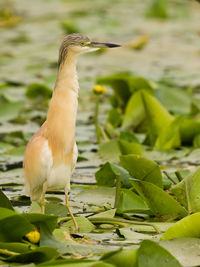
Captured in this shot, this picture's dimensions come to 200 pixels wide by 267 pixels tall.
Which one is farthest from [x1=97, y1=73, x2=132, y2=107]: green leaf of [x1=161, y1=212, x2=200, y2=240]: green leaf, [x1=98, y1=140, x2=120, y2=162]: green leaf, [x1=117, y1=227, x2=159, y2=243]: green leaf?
[x1=161, y1=212, x2=200, y2=240]: green leaf

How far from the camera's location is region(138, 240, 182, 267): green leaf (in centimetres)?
242

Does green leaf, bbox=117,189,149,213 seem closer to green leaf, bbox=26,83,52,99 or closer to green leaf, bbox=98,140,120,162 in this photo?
green leaf, bbox=98,140,120,162

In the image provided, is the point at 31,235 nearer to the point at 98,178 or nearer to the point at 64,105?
→ the point at 64,105

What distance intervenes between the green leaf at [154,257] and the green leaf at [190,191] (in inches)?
26.9

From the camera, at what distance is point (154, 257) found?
2436mm

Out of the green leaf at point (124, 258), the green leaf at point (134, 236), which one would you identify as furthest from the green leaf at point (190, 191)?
the green leaf at point (124, 258)

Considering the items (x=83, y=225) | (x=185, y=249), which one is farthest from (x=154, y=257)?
(x=83, y=225)

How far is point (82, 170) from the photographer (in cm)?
420

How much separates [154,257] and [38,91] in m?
3.63

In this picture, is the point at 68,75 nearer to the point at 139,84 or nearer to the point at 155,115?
the point at 155,115

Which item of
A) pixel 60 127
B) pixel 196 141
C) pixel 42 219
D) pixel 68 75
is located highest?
pixel 68 75

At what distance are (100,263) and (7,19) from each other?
24.6 ft

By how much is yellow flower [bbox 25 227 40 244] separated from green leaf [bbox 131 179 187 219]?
578mm

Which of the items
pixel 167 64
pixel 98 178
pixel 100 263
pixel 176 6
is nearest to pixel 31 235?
pixel 100 263
